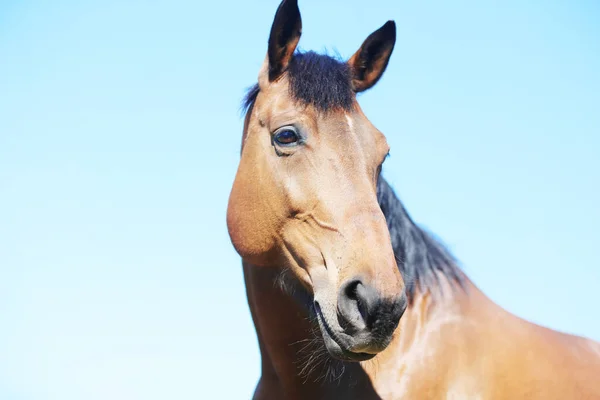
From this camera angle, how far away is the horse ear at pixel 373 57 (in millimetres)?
5227

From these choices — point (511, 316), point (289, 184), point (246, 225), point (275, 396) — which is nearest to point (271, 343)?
point (275, 396)

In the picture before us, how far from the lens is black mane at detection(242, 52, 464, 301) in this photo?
449cm

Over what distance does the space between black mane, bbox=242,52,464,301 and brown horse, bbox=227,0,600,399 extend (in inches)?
0.4

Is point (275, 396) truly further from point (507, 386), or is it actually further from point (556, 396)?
point (556, 396)

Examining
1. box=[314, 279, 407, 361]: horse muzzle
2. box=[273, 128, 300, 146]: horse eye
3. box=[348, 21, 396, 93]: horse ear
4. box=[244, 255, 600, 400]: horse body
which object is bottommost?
box=[244, 255, 600, 400]: horse body

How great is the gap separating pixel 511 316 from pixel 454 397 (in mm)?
1152

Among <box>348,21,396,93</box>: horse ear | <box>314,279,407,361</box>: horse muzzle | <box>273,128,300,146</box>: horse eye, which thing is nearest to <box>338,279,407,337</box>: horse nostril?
<box>314,279,407,361</box>: horse muzzle

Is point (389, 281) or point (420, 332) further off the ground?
point (389, 281)

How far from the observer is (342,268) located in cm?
366

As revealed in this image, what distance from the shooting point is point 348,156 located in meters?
4.19

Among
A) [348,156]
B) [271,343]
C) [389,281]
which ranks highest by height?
[348,156]

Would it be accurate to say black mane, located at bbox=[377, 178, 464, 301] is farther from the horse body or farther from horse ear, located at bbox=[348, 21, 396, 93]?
horse ear, located at bbox=[348, 21, 396, 93]

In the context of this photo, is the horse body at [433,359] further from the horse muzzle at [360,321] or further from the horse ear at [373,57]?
the horse ear at [373,57]

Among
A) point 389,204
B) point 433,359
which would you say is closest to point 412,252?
point 389,204
